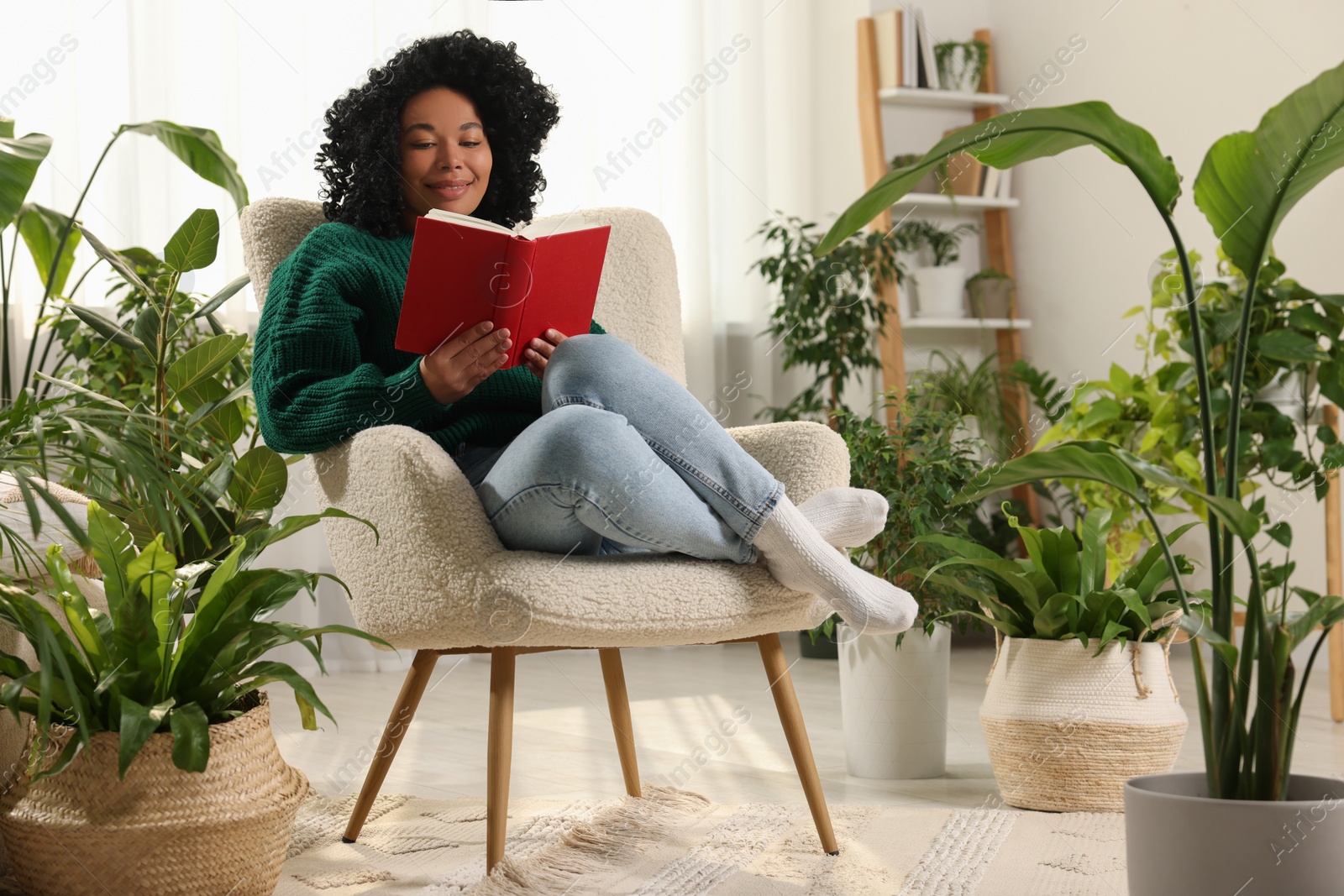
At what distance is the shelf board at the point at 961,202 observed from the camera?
3533 millimetres

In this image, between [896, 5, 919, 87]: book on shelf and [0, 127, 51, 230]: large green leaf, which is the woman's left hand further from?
[896, 5, 919, 87]: book on shelf

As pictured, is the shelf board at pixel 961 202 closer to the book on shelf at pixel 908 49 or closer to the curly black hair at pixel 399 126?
the book on shelf at pixel 908 49

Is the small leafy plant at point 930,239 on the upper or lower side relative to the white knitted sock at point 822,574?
upper

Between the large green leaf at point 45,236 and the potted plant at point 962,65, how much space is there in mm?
2416

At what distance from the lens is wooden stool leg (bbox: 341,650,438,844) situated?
5.15 ft

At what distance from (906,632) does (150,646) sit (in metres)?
1.08

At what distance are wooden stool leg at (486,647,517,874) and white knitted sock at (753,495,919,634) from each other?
0.31 metres

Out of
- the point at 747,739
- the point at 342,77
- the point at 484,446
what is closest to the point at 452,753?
the point at 747,739

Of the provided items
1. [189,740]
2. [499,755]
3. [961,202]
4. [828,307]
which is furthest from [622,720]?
[961,202]

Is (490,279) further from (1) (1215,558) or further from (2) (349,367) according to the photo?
(1) (1215,558)

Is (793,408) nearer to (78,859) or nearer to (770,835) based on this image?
(770,835)

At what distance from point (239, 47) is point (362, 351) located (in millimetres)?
→ 1759

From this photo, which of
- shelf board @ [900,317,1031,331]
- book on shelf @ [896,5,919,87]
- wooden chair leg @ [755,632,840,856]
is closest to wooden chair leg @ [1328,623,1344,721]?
wooden chair leg @ [755,632,840,856]

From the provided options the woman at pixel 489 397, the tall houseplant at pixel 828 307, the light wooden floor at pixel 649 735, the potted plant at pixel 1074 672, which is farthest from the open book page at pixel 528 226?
the tall houseplant at pixel 828 307
